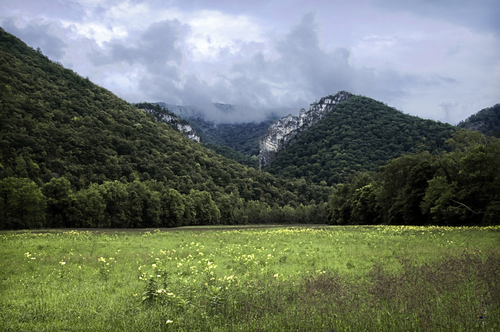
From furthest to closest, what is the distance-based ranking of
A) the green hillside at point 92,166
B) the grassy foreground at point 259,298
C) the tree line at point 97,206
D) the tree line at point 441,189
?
the green hillside at point 92,166, the tree line at point 97,206, the tree line at point 441,189, the grassy foreground at point 259,298

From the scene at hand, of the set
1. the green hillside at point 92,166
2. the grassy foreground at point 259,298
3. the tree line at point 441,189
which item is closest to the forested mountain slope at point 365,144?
the green hillside at point 92,166

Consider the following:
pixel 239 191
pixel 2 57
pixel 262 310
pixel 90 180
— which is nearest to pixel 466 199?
pixel 262 310

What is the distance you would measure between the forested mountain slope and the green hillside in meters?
22.6

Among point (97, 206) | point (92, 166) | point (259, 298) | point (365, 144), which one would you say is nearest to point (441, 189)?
point (259, 298)

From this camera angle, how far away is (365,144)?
166m

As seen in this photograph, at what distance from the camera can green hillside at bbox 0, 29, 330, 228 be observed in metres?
56.2

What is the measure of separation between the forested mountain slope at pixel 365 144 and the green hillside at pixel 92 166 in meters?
22.6

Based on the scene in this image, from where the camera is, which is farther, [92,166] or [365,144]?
[365,144]

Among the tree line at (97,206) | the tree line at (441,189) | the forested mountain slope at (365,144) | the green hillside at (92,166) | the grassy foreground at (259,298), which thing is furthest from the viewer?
the forested mountain slope at (365,144)

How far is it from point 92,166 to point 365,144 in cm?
13385

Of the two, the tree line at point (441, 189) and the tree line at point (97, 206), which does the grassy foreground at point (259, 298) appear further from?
the tree line at point (97, 206)

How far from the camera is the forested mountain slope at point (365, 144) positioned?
147750 millimetres

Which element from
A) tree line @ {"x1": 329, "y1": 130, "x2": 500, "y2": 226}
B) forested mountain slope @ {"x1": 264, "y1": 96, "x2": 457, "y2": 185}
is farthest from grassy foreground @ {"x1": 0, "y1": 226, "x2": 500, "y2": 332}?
forested mountain slope @ {"x1": 264, "y1": 96, "x2": 457, "y2": 185}

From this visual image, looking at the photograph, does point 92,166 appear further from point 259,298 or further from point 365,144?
point 365,144
